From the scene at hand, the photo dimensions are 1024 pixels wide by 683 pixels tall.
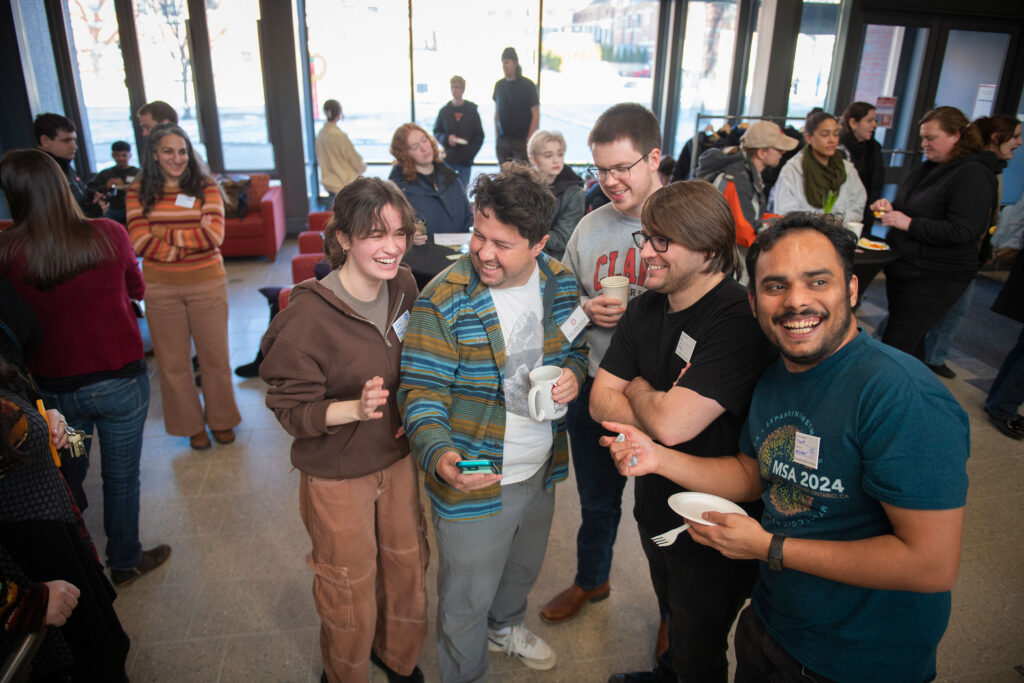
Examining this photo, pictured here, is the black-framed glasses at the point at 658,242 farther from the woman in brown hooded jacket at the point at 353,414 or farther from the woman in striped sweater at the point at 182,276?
the woman in striped sweater at the point at 182,276

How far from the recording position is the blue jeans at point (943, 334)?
464 centimetres

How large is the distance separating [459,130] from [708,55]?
15.0ft

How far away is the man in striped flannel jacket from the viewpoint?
1.66m

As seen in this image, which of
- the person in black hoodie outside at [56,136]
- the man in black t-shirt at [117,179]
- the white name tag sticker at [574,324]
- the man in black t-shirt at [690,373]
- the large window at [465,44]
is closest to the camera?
the man in black t-shirt at [690,373]

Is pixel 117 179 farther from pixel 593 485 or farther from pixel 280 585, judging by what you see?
pixel 593 485

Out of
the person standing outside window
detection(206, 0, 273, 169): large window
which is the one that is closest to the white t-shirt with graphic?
the person standing outside window

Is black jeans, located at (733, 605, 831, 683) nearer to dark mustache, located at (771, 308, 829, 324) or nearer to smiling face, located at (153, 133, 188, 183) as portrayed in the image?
dark mustache, located at (771, 308, 829, 324)

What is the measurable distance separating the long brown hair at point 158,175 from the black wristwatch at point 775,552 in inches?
122

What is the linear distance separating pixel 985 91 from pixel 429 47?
7425 millimetres

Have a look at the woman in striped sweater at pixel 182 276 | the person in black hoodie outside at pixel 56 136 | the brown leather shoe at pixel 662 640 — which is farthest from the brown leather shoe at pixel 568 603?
the person in black hoodie outside at pixel 56 136

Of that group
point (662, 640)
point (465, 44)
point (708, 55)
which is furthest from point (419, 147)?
point (708, 55)

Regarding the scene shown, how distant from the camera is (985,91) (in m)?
8.18

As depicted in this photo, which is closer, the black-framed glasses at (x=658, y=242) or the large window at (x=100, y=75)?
the black-framed glasses at (x=658, y=242)

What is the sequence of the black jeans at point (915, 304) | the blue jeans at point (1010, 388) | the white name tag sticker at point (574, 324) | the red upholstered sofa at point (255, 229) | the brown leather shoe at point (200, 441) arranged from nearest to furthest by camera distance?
the white name tag sticker at point (574, 324)
the brown leather shoe at point (200, 441)
the black jeans at point (915, 304)
the blue jeans at point (1010, 388)
the red upholstered sofa at point (255, 229)
